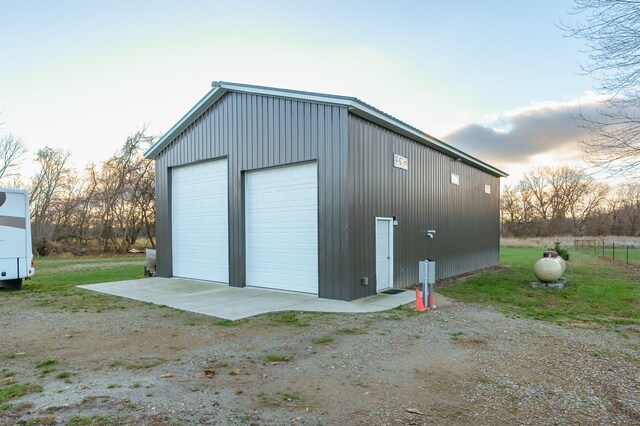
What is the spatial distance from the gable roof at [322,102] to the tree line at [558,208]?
40.1 m

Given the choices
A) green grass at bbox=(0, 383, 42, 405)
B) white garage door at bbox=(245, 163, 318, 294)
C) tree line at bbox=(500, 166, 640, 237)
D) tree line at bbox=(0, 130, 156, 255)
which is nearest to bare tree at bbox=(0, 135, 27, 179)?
tree line at bbox=(0, 130, 156, 255)

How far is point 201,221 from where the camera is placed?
12086 mm

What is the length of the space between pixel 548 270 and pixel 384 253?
4883mm

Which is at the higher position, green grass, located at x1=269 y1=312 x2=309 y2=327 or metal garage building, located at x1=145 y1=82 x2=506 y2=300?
metal garage building, located at x1=145 y1=82 x2=506 y2=300

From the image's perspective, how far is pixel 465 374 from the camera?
417 centimetres

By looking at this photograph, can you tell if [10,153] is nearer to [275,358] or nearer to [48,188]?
[48,188]

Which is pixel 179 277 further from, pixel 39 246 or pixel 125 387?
pixel 39 246

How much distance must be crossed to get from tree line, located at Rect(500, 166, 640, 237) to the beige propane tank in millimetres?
40367

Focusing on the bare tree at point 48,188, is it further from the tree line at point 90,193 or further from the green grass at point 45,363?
the green grass at point 45,363

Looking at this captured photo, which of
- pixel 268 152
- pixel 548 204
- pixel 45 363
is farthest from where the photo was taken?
pixel 548 204

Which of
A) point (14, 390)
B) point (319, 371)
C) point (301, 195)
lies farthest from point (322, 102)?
point (14, 390)

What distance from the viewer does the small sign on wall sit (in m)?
10.5

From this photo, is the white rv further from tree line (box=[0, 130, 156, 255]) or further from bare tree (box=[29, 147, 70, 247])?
bare tree (box=[29, 147, 70, 247])

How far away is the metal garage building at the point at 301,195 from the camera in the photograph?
8.75 metres
